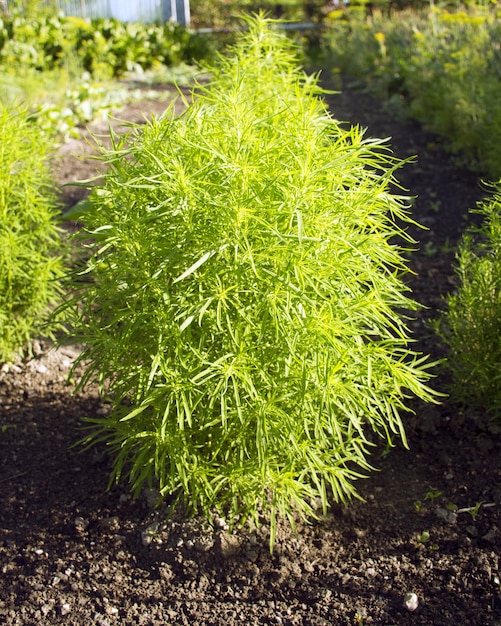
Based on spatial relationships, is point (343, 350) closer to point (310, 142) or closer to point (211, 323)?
point (211, 323)

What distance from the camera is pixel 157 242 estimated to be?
2.37 metres

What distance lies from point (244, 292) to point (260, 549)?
101 cm

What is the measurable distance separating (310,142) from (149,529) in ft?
5.04

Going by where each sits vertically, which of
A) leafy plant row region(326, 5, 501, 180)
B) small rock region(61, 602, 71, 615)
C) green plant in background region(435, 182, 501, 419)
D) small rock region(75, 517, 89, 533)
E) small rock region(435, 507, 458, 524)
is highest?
leafy plant row region(326, 5, 501, 180)

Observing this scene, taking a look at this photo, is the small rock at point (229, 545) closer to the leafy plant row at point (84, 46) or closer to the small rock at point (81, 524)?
the small rock at point (81, 524)

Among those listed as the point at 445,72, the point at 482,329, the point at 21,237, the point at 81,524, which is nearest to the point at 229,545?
the point at 81,524

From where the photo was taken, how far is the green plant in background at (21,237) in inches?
137

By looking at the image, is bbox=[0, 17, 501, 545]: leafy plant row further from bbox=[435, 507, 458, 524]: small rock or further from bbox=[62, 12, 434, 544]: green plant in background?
bbox=[435, 507, 458, 524]: small rock

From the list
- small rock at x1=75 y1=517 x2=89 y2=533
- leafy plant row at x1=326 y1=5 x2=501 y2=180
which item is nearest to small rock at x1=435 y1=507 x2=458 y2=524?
small rock at x1=75 y1=517 x2=89 y2=533

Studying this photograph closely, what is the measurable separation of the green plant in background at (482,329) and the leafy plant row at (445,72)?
7.68 feet

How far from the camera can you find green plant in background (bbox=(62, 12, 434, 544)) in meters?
2.25

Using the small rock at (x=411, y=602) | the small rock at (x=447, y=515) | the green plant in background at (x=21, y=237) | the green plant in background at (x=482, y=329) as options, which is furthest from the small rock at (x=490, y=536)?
the green plant in background at (x=21, y=237)

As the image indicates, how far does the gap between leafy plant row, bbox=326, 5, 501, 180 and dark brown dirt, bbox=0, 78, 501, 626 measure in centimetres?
294

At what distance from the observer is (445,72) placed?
6840mm
